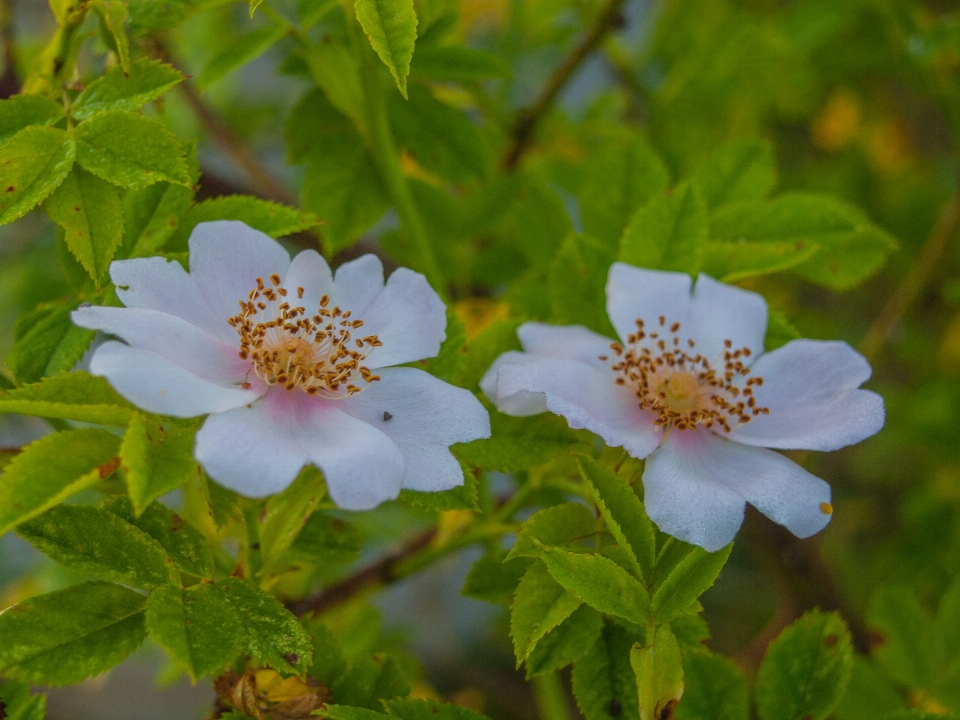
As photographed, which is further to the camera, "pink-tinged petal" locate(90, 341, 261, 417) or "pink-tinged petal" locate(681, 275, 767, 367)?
"pink-tinged petal" locate(681, 275, 767, 367)

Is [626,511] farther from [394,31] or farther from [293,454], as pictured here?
[394,31]

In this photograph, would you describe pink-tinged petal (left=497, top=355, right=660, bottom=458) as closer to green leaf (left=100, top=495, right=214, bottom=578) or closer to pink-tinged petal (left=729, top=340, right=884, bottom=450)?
pink-tinged petal (left=729, top=340, right=884, bottom=450)

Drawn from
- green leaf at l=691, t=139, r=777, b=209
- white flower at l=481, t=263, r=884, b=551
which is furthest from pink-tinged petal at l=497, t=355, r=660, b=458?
green leaf at l=691, t=139, r=777, b=209

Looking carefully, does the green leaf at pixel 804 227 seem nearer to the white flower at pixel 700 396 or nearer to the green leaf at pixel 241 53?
the white flower at pixel 700 396

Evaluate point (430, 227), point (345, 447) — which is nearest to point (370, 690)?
point (345, 447)

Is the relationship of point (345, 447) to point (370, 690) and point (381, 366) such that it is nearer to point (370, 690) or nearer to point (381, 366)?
point (381, 366)

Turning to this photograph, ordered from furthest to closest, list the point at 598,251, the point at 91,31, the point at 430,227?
1. the point at 430,227
2. the point at 598,251
3. the point at 91,31
